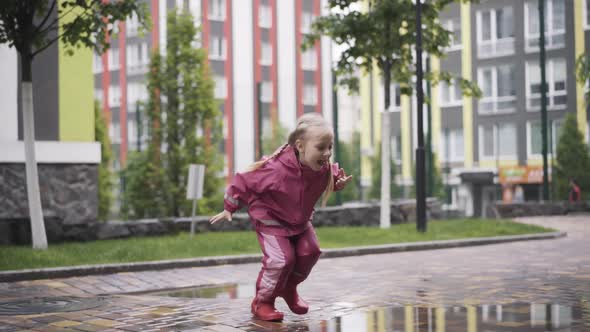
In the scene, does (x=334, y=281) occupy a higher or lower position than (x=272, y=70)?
lower

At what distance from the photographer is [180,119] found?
24.0m

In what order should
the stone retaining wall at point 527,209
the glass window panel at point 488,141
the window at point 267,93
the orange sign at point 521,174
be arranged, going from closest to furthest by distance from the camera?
1. the stone retaining wall at point 527,209
2. the orange sign at point 521,174
3. the glass window panel at point 488,141
4. the window at point 267,93

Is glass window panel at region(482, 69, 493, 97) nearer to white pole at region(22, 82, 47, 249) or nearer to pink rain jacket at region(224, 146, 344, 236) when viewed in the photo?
white pole at region(22, 82, 47, 249)

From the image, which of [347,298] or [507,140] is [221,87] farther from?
[347,298]

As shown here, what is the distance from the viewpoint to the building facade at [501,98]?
41.8 metres

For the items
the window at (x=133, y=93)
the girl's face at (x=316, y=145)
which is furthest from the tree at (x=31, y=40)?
the window at (x=133, y=93)

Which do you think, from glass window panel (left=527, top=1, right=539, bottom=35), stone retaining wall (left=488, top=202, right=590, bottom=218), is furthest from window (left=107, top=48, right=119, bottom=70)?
stone retaining wall (left=488, top=202, right=590, bottom=218)

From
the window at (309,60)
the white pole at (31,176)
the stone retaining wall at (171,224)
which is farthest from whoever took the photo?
the window at (309,60)

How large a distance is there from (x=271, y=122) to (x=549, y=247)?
40.8 metres

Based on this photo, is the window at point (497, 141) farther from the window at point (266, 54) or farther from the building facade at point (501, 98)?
the window at point (266, 54)

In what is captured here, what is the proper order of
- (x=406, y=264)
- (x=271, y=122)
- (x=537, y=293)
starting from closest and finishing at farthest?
(x=537, y=293) → (x=406, y=264) → (x=271, y=122)

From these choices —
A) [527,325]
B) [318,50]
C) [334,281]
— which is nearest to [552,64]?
[318,50]

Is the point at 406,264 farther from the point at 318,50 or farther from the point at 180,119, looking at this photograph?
the point at 318,50

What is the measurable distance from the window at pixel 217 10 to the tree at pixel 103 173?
21.6 meters
